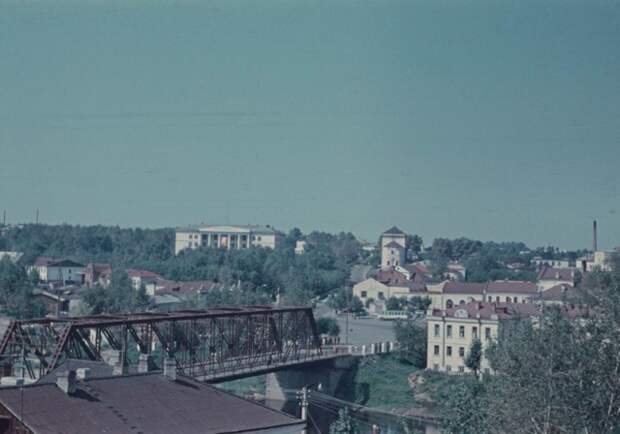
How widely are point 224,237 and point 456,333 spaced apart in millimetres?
86395

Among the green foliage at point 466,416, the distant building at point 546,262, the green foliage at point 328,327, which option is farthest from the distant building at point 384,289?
the green foliage at point 466,416

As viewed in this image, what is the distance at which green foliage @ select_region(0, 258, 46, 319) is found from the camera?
208ft

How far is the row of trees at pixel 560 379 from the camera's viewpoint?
25.2 m

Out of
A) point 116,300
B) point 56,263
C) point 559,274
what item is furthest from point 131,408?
point 56,263

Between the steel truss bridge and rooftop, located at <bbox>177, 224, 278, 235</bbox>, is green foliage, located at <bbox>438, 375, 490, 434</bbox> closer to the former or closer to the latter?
the steel truss bridge

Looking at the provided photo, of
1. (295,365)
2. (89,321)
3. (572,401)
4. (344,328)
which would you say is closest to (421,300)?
(344,328)

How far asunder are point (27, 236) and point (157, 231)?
21497 mm

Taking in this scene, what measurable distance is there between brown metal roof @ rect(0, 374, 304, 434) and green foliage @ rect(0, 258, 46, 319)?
41.0m

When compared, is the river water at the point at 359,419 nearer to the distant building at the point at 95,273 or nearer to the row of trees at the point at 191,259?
the row of trees at the point at 191,259

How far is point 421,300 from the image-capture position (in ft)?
258

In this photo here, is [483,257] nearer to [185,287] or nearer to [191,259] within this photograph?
[191,259]

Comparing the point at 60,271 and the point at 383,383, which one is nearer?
the point at 383,383

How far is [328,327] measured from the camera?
61.6 m

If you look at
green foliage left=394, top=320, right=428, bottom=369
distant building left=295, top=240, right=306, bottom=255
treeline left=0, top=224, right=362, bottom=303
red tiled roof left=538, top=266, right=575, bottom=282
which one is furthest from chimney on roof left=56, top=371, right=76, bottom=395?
distant building left=295, top=240, right=306, bottom=255
